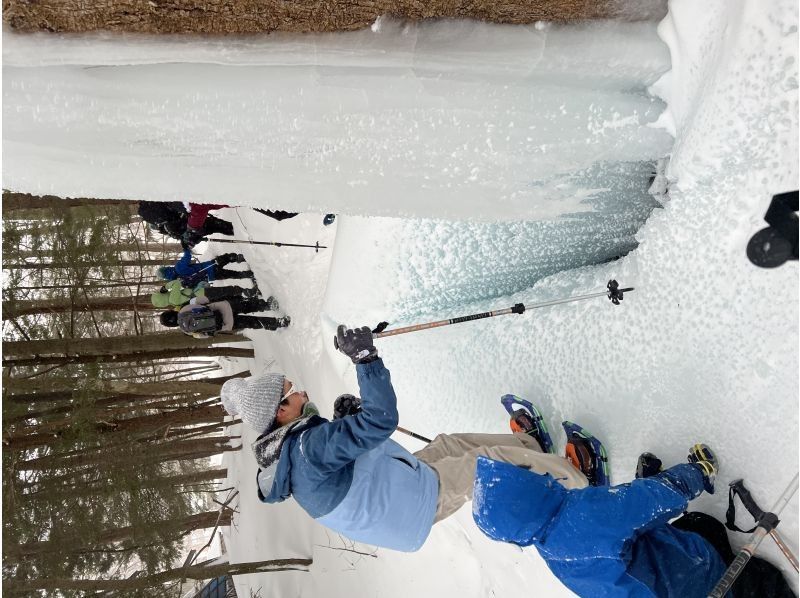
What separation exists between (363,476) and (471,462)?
0.61 meters

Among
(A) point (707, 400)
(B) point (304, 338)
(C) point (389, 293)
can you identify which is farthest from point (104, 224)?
(A) point (707, 400)

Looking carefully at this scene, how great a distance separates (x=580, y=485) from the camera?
231 cm

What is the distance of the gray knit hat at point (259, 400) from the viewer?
2041 mm

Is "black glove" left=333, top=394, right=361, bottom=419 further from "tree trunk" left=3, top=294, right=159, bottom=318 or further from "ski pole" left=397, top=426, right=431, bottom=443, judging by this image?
"tree trunk" left=3, top=294, right=159, bottom=318

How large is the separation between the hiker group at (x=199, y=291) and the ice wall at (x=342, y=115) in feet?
7.95

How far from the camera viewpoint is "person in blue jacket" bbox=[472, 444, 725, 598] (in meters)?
1.78

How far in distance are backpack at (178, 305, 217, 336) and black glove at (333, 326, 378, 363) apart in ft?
8.44

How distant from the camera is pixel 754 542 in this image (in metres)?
1.68

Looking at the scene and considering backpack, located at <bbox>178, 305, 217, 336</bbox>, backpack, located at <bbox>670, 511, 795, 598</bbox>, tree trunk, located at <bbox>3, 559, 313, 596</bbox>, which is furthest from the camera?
tree trunk, located at <bbox>3, 559, 313, 596</bbox>

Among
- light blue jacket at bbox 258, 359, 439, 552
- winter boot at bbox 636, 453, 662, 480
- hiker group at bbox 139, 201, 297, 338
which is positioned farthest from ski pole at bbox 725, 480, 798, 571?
hiker group at bbox 139, 201, 297, 338

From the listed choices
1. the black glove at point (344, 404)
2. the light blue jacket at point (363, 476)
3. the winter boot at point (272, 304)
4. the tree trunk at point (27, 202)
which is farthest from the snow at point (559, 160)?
the tree trunk at point (27, 202)

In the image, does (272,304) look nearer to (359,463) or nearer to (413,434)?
(413,434)

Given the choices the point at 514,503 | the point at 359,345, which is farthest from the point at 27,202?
the point at 514,503

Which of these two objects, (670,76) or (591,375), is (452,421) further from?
(670,76)
